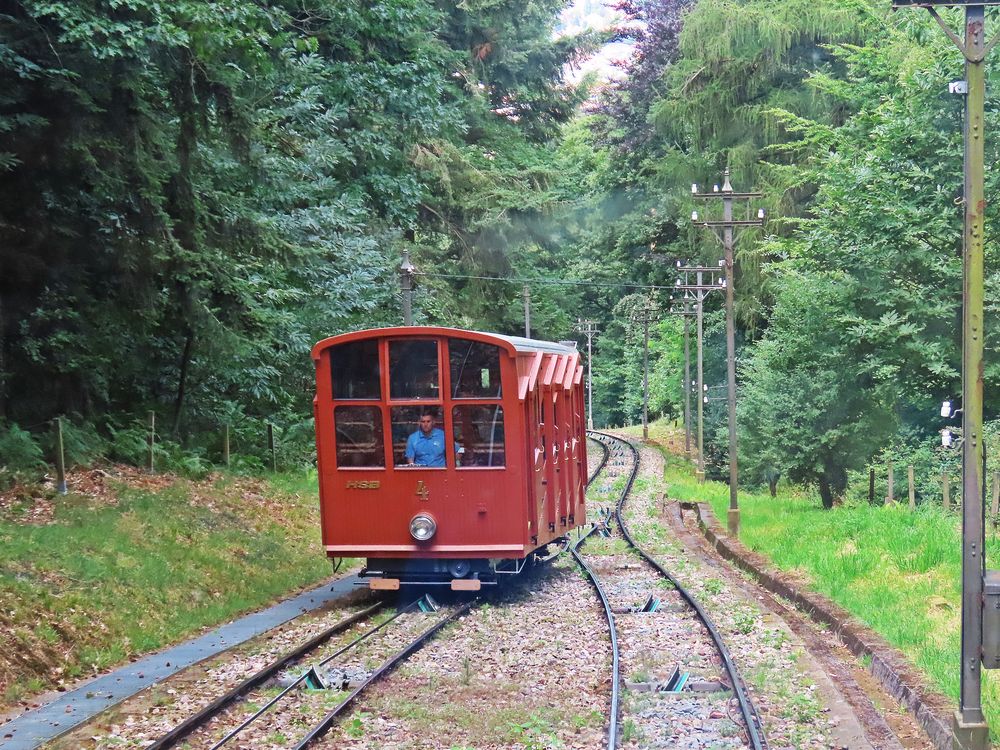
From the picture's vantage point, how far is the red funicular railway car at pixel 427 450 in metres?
13.3

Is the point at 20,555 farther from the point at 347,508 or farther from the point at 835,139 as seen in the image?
the point at 835,139

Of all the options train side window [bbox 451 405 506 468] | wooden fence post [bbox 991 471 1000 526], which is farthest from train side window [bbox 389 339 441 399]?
wooden fence post [bbox 991 471 1000 526]

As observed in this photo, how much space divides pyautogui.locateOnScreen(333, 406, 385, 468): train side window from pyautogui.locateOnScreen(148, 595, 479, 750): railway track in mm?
1777

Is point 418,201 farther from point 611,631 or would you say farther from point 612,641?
point 612,641

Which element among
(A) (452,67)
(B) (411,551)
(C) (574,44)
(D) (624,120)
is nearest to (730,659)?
(B) (411,551)

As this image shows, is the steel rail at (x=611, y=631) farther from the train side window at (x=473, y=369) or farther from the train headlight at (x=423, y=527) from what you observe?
the train side window at (x=473, y=369)

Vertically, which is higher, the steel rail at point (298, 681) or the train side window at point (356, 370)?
the train side window at point (356, 370)

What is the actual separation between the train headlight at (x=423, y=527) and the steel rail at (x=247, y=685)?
105cm

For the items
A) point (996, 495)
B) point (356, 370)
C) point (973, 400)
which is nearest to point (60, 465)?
point (356, 370)

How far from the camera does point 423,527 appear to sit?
1338cm

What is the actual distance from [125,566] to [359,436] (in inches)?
117

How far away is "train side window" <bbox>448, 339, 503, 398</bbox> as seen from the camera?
13.4m

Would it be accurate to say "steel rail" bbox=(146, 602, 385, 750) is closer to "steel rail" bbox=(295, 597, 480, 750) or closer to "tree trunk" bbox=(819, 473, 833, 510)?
"steel rail" bbox=(295, 597, 480, 750)

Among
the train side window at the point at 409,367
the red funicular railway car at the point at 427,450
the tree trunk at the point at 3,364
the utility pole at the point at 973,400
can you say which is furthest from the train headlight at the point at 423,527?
the utility pole at the point at 973,400
